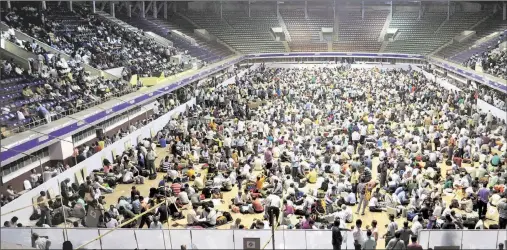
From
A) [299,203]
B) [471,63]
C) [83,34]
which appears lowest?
[299,203]

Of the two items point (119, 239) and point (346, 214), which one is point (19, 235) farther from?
point (346, 214)

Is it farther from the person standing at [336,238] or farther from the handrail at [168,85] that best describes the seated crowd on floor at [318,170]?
the handrail at [168,85]

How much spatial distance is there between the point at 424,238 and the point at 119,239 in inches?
205

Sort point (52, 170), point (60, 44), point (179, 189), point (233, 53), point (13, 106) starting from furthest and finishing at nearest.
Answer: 1. point (233, 53)
2. point (60, 44)
3. point (13, 106)
4. point (52, 170)
5. point (179, 189)

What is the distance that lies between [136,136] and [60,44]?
7727 mm

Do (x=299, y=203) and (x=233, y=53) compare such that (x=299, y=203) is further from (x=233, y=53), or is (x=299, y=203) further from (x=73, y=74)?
(x=233, y=53)

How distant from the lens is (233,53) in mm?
47219

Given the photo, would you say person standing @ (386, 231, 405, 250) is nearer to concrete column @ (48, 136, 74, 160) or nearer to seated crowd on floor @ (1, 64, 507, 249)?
seated crowd on floor @ (1, 64, 507, 249)

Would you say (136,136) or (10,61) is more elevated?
(10,61)

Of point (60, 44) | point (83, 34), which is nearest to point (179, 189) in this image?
point (60, 44)

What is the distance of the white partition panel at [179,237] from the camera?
848 centimetres

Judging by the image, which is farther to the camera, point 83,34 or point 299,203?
point 83,34

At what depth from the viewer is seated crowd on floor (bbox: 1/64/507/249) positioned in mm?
11594

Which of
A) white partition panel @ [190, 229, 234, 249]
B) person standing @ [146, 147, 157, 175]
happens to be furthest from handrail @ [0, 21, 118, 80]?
white partition panel @ [190, 229, 234, 249]
